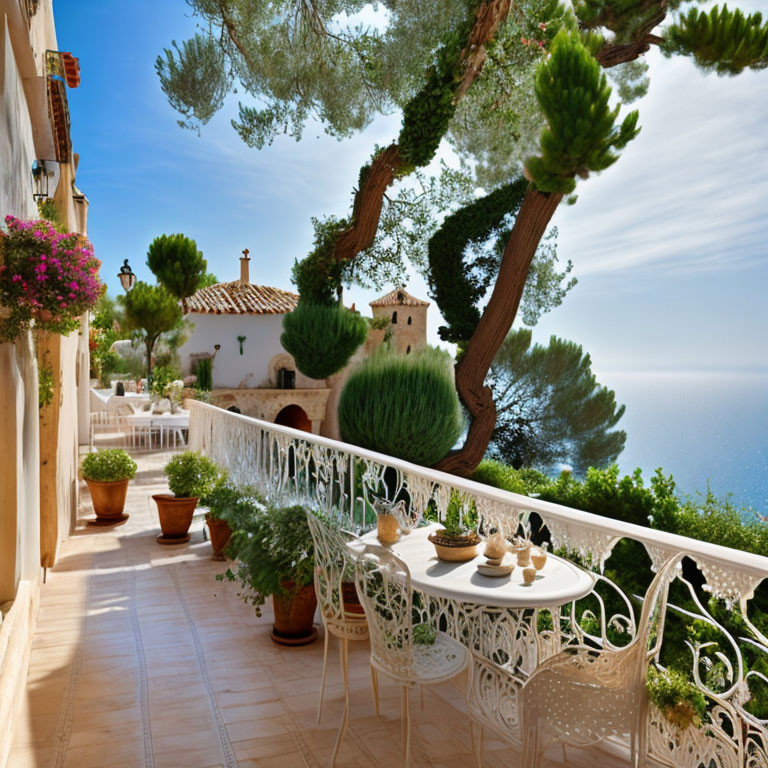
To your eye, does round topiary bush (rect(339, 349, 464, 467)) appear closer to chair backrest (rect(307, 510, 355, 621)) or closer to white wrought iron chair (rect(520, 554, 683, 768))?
chair backrest (rect(307, 510, 355, 621))

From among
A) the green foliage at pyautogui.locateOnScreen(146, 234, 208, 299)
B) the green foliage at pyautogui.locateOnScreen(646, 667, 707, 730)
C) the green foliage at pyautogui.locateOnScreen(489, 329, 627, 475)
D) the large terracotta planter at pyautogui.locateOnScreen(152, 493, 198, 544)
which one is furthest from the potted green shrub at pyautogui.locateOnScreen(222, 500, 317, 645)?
the green foliage at pyautogui.locateOnScreen(146, 234, 208, 299)

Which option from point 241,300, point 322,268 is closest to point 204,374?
point 241,300

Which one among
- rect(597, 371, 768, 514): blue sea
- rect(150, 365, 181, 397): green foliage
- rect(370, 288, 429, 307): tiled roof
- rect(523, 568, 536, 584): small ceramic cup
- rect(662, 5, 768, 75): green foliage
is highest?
rect(662, 5, 768, 75): green foliage

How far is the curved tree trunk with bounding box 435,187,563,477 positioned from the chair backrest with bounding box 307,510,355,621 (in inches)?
367

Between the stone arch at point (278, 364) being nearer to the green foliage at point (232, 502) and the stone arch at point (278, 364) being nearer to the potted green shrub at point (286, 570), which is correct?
the green foliage at point (232, 502)

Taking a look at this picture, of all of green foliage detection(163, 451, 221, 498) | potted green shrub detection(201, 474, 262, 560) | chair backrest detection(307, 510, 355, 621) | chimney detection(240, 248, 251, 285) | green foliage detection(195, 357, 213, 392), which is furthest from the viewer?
chimney detection(240, 248, 251, 285)

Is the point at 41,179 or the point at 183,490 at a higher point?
the point at 41,179

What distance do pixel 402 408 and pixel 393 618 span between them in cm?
907

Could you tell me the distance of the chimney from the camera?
1013 inches

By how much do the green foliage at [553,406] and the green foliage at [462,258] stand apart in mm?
10047

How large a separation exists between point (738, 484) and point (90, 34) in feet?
65.9

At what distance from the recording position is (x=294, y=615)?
12.9ft

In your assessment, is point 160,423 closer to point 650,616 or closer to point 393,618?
point 393,618

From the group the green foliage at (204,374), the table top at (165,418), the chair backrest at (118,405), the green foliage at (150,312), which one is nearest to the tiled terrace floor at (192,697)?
the table top at (165,418)
